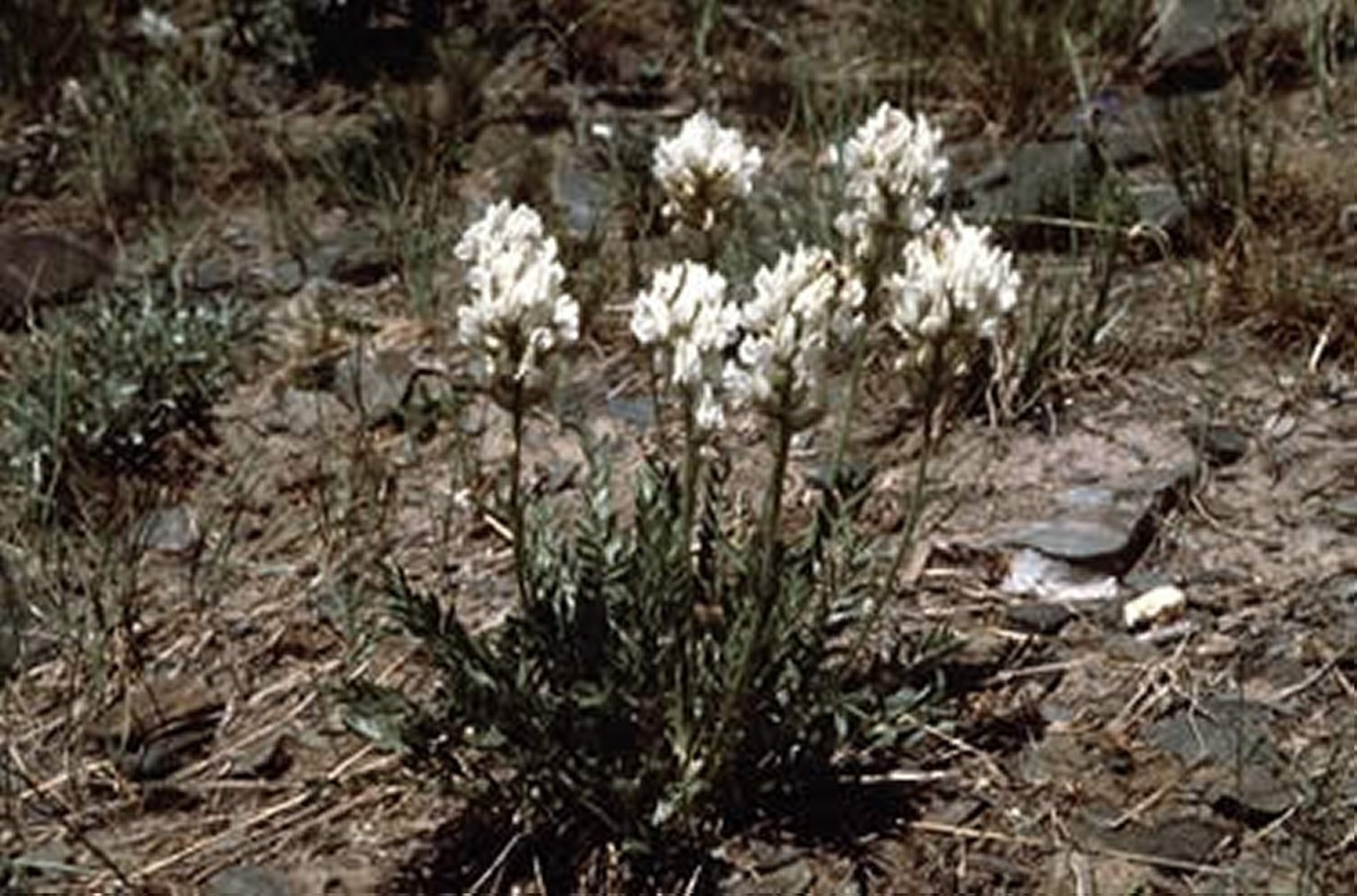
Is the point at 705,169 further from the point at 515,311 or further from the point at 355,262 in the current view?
the point at 355,262

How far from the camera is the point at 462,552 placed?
12.1 ft

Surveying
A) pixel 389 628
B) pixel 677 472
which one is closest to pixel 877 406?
pixel 677 472

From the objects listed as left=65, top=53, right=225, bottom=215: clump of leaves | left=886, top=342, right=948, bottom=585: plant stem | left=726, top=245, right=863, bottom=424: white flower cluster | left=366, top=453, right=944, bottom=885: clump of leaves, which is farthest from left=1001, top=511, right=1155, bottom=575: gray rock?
left=65, top=53, right=225, bottom=215: clump of leaves

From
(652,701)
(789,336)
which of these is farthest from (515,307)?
(652,701)

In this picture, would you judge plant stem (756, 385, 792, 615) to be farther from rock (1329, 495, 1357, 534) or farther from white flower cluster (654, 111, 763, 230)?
rock (1329, 495, 1357, 534)

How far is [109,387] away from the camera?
13.3 ft

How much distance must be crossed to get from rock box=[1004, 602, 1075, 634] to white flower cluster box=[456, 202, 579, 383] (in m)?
1.15

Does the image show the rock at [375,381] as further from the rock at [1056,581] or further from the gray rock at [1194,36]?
the gray rock at [1194,36]

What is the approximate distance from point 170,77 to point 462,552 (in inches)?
90.9

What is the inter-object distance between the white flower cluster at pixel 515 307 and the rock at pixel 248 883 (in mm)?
907

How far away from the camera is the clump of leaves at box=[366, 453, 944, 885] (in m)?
Result: 2.70

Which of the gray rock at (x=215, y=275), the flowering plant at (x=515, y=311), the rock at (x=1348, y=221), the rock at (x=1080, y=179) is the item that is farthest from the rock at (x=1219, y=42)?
the flowering plant at (x=515, y=311)

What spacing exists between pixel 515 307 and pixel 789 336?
1.06 feet

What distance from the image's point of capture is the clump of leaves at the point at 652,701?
2703mm
